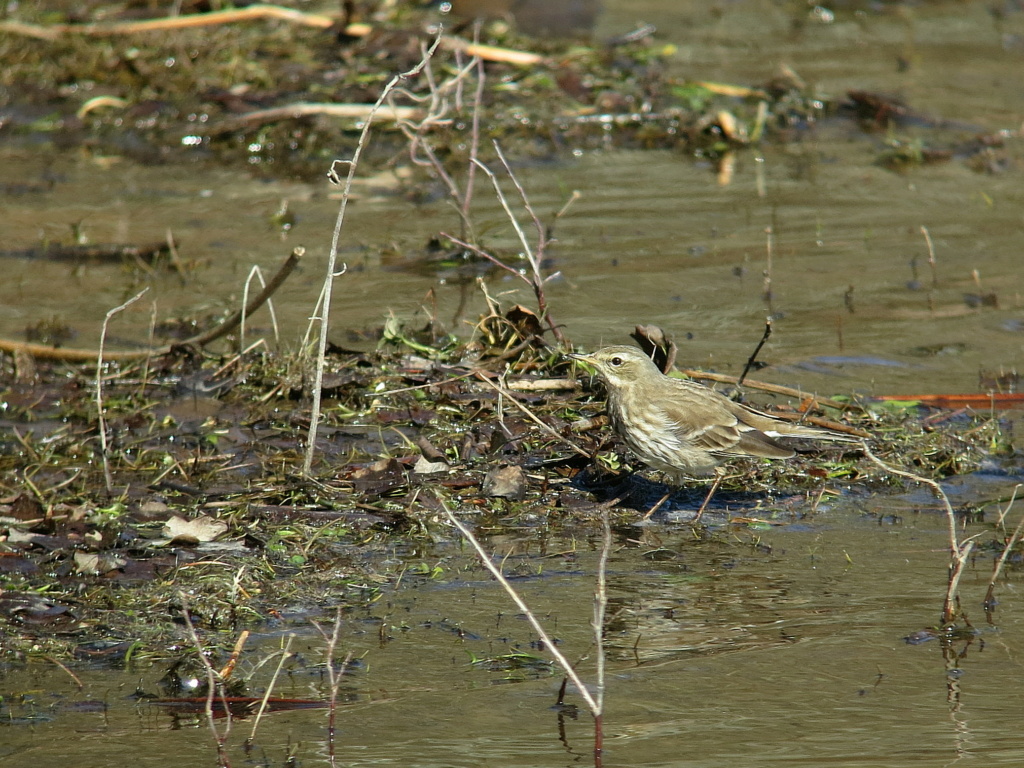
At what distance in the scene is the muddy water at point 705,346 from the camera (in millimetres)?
5016

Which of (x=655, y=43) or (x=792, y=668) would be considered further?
(x=655, y=43)

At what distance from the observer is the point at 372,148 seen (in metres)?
14.4

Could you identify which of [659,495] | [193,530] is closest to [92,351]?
[193,530]

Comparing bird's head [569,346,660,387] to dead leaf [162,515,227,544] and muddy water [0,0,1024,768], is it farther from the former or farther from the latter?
dead leaf [162,515,227,544]

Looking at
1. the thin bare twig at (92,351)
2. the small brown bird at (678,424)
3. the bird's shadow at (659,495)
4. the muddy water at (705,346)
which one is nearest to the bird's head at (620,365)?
the small brown bird at (678,424)

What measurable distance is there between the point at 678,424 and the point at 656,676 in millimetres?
2094

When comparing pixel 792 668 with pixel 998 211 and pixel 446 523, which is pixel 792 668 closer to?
pixel 446 523

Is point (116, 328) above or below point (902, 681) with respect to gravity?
below

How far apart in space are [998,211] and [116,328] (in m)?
7.85

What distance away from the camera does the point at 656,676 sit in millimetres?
5438

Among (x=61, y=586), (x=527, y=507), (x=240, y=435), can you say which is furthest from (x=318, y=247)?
(x=61, y=586)

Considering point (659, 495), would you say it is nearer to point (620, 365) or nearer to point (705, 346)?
point (620, 365)

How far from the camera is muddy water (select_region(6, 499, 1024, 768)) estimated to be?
486 centimetres

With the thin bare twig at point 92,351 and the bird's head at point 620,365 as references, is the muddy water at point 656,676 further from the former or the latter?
the thin bare twig at point 92,351
